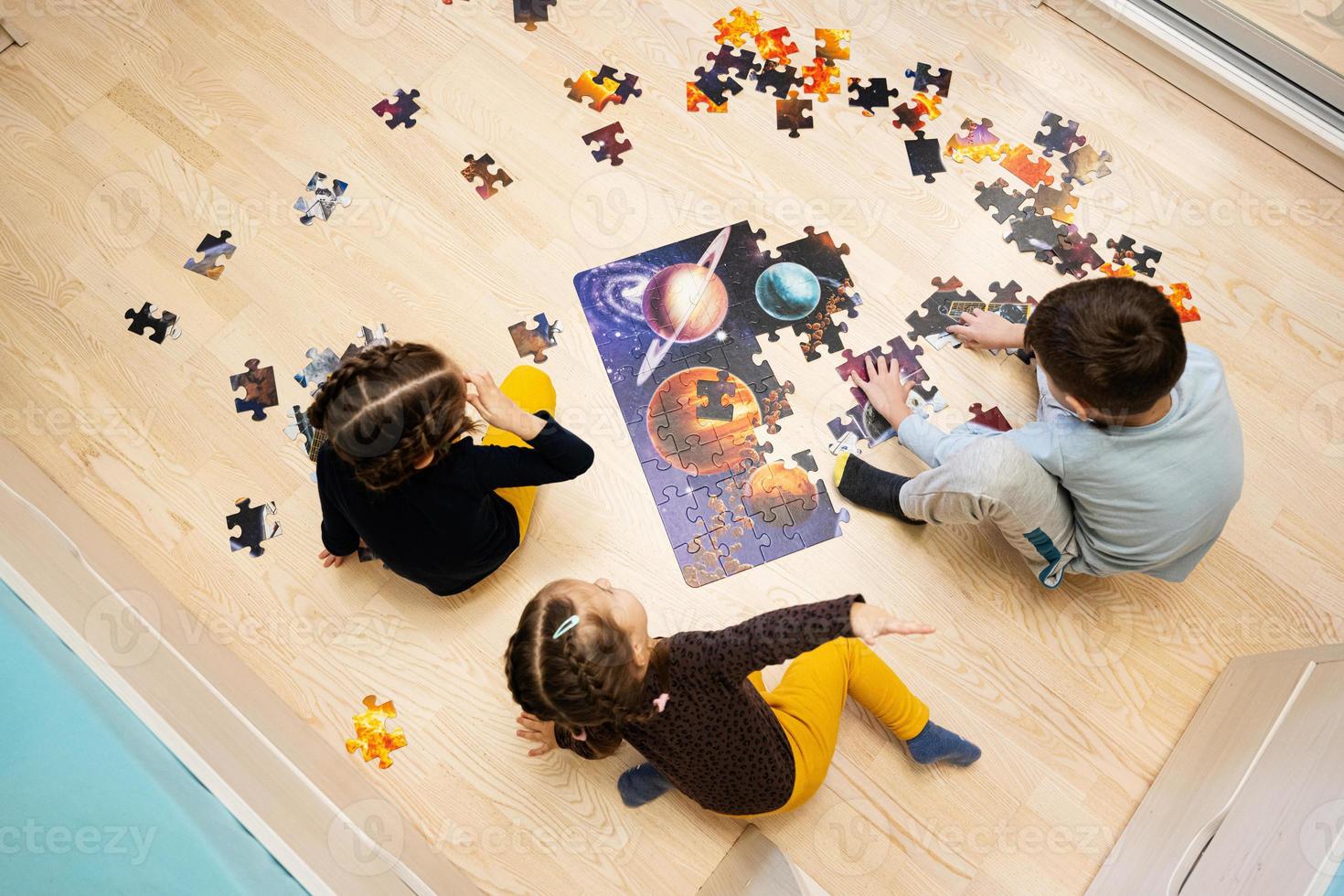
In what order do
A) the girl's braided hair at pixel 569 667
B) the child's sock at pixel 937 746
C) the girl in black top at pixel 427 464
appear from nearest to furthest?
the girl's braided hair at pixel 569 667 < the girl in black top at pixel 427 464 < the child's sock at pixel 937 746

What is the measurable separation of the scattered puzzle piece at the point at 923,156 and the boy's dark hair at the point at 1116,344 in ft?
2.39

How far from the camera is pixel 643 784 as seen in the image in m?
1.79

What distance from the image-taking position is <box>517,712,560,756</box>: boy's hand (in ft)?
5.98

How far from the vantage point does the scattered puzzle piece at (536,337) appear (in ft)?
6.73

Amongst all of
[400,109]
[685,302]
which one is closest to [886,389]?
[685,302]

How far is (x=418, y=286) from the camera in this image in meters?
2.10

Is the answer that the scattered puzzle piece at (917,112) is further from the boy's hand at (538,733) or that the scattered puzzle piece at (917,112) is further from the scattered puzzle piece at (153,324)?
the scattered puzzle piece at (153,324)

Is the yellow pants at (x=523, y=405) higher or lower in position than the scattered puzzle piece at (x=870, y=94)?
lower

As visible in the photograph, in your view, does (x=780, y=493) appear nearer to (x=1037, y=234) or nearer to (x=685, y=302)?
(x=685, y=302)

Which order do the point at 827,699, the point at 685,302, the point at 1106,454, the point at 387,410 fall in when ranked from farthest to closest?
the point at 685,302 → the point at 827,699 → the point at 1106,454 → the point at 387,410

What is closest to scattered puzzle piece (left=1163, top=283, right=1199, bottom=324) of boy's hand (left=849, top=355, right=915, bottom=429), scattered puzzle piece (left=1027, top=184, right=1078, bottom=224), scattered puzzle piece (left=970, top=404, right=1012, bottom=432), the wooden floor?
the wooden floor

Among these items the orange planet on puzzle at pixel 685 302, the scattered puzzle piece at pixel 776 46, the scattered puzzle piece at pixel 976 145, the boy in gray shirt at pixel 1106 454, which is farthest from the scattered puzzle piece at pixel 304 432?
the scattered puzzle piece at pixel 976 145

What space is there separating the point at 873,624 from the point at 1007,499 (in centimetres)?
45

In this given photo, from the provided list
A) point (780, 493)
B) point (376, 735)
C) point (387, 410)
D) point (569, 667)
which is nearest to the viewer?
point (569, 667)
